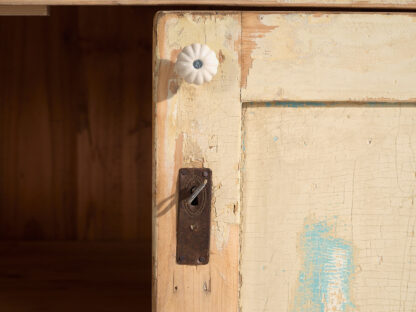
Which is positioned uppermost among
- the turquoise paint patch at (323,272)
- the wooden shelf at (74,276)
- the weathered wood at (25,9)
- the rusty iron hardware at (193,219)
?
the weathered wood at (25,9)

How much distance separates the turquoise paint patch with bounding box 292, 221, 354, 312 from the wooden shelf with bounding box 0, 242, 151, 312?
51 cm

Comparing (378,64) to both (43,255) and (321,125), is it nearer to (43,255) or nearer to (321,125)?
(321,125)

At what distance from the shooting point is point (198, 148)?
0.78 meters

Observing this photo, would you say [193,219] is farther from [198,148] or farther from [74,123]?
[74,123]

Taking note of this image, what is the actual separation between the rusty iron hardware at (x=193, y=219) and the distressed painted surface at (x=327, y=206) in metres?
0.07

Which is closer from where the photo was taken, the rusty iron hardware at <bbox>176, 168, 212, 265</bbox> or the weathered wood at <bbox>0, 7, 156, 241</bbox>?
the rusty iron hardware at <bbox>176, 168, 212, 265</bbox>

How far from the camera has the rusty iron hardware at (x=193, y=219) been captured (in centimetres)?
77

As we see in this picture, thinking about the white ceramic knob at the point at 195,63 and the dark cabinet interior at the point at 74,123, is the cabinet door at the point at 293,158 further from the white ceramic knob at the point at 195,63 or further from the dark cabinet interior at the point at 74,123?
the dark cabinet interior at the point at 74,123

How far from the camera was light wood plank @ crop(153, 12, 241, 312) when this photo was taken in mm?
765

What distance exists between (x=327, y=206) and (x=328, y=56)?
25cm

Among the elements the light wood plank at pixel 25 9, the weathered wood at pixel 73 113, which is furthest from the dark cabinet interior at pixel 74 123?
the light wood plank at pixel 25 9

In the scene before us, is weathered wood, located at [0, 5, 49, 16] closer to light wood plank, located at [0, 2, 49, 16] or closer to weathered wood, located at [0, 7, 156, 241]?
light wood plank, located at [0, 2, 49, 16]

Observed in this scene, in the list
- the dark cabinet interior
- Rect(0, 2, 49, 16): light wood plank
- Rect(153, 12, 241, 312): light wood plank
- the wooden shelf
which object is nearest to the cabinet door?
Rect(153, 12, 241, 312): light wood plank

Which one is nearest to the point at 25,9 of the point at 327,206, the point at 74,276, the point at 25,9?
the point at 25,9
